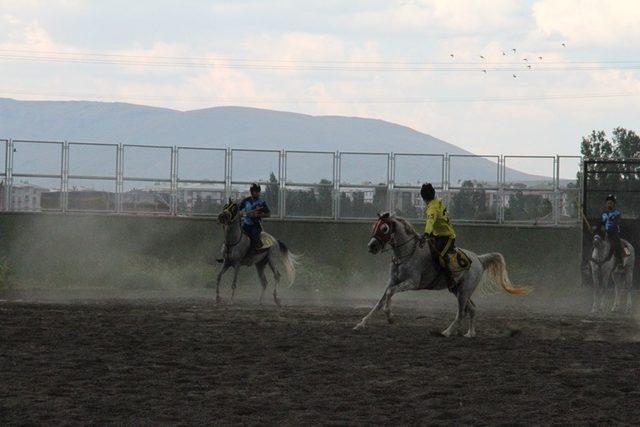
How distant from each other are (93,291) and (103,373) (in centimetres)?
1798

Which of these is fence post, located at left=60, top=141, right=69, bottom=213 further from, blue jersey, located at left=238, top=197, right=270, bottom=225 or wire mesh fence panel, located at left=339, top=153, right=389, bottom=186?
blue jersey, located at left=238, top=197, right=270, bottom=225

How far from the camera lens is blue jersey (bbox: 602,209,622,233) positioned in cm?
2497

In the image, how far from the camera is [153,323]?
1905 cm

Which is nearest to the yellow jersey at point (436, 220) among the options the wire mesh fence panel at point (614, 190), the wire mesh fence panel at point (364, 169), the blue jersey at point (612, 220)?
the blue jersey at point (612, 220)

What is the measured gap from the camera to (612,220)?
2505cm

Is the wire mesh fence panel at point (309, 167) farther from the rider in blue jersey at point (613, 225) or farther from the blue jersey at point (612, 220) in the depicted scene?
the blue jersey at point (612, 220)

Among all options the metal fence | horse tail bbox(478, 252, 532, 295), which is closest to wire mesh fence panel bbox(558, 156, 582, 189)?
the metal fence

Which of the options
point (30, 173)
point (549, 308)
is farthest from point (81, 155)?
point (549, 308)

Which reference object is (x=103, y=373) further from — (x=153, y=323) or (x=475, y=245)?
(x=475, y=245)

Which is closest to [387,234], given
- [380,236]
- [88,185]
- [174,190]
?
[380,236]

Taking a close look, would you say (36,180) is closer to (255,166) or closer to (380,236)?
(255,166)

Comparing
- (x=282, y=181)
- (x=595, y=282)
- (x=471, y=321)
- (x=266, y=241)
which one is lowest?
(x=471, y=321)

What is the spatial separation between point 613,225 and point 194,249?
43.7 feet

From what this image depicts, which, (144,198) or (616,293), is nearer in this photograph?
(616,293)
